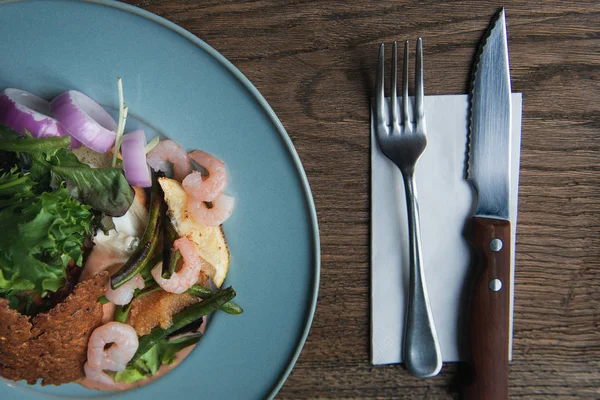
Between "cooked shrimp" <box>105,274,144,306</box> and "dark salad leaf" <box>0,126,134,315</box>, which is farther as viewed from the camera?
"cooked shrimp" <box>105,274,144,306</box>

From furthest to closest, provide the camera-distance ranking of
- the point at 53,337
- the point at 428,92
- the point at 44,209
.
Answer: the point at 428,92 < the point at 53,337 < the point at 44,209

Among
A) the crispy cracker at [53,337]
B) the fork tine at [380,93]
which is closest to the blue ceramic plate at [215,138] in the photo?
the crispy cracker at [53,337]

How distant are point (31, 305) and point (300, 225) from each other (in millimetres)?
656

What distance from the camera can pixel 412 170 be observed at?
3.79 feet

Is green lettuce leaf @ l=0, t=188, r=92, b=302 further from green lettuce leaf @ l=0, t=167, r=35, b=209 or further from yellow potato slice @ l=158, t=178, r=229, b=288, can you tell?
yellow potato slice @ l=158, t=178, r=229, b=288

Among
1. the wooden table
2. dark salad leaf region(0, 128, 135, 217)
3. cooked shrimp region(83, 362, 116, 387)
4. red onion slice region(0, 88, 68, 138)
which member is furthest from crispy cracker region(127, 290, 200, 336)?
red onion slice region(0, 88, 68, 138)

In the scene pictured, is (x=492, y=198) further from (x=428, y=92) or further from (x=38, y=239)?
(x=38, y=239)

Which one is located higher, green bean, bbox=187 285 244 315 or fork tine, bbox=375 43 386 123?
fork tine, bbox=375 43 386 123

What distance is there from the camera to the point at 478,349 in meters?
1.19

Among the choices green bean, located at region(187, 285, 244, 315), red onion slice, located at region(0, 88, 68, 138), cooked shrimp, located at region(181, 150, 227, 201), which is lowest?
green bean, located at region(187, 285, 244, 315)

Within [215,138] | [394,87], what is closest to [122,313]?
[215,138]

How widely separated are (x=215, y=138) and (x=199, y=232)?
0.23 metres

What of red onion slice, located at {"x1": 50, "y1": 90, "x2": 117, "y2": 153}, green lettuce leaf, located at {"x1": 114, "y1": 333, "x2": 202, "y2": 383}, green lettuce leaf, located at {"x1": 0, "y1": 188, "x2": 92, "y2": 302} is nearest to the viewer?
green lettuce leaf, located at {"x1": 0, "y1": 188, "x2": 92, "y2": 302}

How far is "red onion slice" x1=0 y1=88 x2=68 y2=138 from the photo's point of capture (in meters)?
1.06
